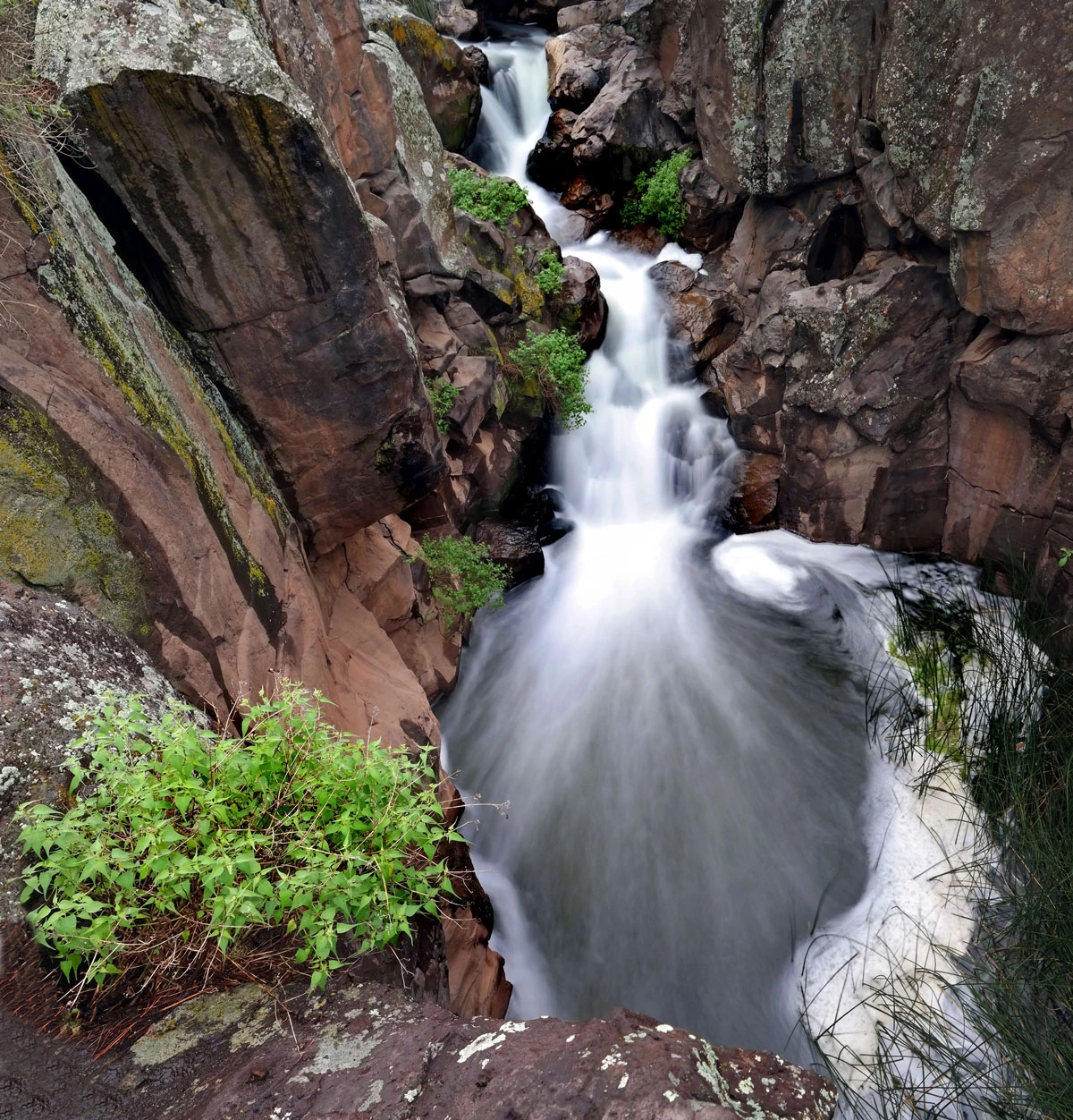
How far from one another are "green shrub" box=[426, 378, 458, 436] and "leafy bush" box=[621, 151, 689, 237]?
5934mm

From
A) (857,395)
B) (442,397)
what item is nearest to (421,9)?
(442,397)

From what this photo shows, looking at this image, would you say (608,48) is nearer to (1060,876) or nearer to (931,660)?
(931,660)

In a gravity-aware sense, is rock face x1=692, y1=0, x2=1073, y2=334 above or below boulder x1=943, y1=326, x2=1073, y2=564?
above

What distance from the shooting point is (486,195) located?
9516 mm

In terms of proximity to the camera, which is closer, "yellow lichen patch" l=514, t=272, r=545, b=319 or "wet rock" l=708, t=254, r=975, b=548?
"wet rock" l=708, t=254, r=975, b=548

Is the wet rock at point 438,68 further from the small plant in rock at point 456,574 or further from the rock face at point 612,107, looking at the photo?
the small plant in rock at point 456,574

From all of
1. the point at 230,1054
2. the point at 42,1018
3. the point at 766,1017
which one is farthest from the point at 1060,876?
the point at 42,1018

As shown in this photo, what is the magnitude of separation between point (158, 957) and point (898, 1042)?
4288 millimetres

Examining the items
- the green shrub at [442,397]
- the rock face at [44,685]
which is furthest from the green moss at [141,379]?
the green shrub at [442,397]

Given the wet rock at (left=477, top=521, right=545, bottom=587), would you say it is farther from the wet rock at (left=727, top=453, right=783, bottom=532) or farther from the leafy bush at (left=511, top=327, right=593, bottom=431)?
the wet rock at (left=727, top=453, right=783, bottom=532)

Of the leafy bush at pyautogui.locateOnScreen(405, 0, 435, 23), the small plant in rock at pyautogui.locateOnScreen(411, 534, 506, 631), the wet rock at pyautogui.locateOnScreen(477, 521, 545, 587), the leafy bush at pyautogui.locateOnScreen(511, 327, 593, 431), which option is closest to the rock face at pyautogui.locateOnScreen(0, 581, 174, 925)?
the small plant in rock at pyautogui.locateOnScreen(411, 534, 506, 631)

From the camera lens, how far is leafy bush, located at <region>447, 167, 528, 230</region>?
30.4ft

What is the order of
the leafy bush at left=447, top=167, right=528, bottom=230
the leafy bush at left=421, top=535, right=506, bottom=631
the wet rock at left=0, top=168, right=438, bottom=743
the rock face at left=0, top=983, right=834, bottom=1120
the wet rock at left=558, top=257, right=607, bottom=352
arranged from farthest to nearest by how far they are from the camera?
the wet rock at left=558, top=257, right=607, bottom=352 → the leafy bush at left=447, top=167, right=528, bottom=230 → the leafy bush at left=421, top=535, right=506, bottom=631 → the wet rock at left=0, top=168, right=438, bottom=743 → the rock face at left=0, top=983, right=834, bottom=1120

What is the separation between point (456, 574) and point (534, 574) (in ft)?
4.97
